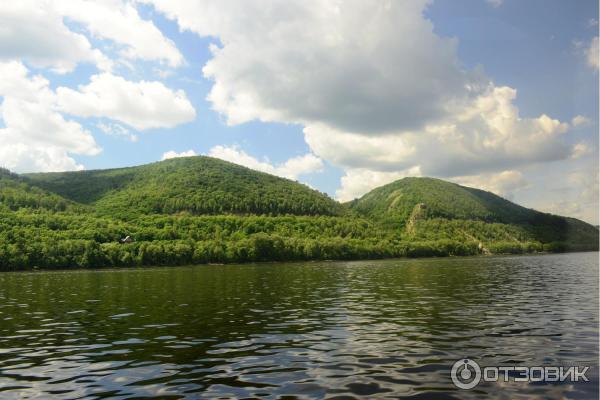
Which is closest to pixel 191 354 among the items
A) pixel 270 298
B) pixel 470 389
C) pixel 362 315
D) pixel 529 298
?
pixel 470 389

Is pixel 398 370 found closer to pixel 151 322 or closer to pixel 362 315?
pixel 362 315

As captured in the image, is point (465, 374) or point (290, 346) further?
point (290, 346)

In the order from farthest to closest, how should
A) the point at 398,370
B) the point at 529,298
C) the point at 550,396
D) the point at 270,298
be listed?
1. the point at 270,298
2. the point at 529,298
3. the point at 398,370
4. the point at 550,396

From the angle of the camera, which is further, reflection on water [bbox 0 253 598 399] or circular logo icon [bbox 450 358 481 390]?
circular logo icon [bbox 450 358 481 390]

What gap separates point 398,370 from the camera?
73.6 feet

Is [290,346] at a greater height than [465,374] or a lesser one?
lesser

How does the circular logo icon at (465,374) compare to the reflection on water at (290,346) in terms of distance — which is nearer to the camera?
the reflection on water at (290,346)

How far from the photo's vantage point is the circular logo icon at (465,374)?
20.3m

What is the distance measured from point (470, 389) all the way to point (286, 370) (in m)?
8.74

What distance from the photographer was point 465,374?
21766 mm

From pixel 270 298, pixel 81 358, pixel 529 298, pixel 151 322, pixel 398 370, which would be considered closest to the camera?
pixel 398 370

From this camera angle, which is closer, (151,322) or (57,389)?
(57,389)

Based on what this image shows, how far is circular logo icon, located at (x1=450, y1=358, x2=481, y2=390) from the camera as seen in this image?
20.3 m

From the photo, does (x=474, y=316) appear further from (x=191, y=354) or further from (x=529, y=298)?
(x=191, y=354)
